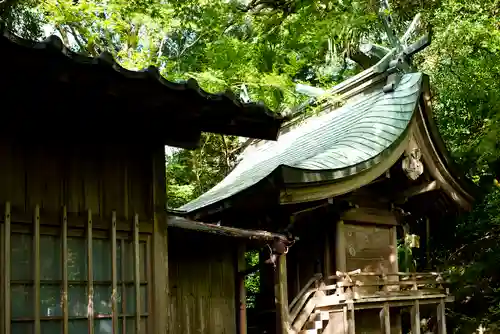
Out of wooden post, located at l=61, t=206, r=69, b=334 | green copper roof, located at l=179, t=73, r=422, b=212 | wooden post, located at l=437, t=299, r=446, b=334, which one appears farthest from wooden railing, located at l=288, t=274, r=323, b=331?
wooden post, located at l=61, t=206, r=69, b=334

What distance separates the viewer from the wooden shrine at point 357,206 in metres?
9.57

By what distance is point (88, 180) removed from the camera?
4574 millimetres

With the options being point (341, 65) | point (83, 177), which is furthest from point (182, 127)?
point (341, 65)

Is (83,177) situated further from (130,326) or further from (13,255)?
(130,326)

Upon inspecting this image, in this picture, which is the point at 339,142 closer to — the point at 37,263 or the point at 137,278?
the point at 137,278

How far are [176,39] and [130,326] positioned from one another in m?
13.8

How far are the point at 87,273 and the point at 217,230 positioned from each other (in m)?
2.12

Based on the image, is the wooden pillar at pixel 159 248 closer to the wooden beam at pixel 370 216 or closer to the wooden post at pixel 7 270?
the wooden post at pixel 7 270

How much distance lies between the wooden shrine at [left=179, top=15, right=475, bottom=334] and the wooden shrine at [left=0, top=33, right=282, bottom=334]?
3.63 m

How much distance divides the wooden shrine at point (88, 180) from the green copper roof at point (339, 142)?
3959 mm

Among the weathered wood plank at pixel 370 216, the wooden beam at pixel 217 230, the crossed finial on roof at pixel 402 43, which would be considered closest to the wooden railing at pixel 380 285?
the weathered wood plank at pixel 370 216

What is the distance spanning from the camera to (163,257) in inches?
193

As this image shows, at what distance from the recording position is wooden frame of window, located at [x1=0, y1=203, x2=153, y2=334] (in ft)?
13.4

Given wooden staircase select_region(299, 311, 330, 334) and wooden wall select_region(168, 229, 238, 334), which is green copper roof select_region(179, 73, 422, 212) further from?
wooden staircase select_region(299, 311, 330, 334)
